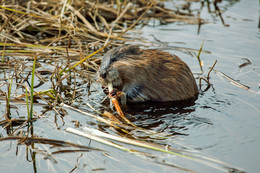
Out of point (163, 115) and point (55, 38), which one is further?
point (55, 38)

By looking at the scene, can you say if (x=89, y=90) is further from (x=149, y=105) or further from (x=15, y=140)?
(x=15, y=140)

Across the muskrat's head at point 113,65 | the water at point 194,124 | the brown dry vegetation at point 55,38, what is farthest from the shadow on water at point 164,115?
the brown dry vegetation at point 55,38

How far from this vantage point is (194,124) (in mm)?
3148

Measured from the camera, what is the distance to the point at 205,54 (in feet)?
16.2

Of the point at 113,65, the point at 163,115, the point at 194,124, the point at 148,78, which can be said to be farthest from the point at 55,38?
the point at 194,124

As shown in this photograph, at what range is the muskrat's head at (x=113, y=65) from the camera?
3.50 metres

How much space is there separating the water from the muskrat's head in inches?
10.3

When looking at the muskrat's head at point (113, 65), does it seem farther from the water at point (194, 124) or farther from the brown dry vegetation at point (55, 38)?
the water at point (194, 124)

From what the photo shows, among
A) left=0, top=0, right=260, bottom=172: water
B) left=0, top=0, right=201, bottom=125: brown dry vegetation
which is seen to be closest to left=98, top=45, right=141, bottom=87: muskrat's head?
left=0, top=0, right=201, bottom=125: brown dry vegetation

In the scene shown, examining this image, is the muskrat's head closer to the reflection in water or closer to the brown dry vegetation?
the brown dry vegetation

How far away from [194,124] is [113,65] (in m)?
0.92

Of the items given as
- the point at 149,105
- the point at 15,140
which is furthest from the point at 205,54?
the point at 15,140

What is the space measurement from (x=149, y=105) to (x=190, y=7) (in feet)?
13.6

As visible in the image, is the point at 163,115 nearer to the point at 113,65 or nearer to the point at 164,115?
the point at 164,115
